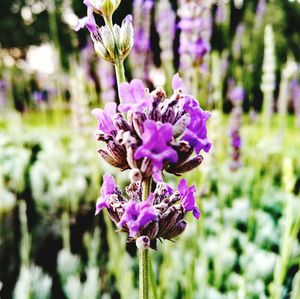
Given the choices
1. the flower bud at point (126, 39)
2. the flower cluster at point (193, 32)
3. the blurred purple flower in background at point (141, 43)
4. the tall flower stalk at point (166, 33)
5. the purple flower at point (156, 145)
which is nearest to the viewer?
the purple flower at point (156, 145)

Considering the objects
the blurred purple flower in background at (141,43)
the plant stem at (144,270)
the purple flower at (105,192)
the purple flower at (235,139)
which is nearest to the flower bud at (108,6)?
the purple flower at (105,192)

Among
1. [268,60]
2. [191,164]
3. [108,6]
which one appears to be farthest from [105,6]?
[268,60]

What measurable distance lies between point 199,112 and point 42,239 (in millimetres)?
1752

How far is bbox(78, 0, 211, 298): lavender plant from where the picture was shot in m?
0.66

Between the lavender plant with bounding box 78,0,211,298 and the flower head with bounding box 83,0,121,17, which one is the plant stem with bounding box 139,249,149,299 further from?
the flower head with bounding box 83,0,121,17

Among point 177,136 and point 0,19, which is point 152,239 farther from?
point 0,19

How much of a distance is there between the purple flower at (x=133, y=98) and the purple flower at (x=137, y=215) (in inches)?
5.7

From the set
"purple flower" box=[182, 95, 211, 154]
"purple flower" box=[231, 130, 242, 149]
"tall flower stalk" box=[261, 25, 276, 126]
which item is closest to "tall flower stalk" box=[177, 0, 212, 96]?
"tall flower stalk" box=[261, 25, 276, 126]

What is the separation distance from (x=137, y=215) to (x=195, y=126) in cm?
17

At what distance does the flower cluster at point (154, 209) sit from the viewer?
70 centimetres

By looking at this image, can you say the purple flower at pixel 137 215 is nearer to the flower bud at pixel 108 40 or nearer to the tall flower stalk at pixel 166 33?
the flower bud at pixel 108 40

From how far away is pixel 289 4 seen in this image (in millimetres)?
12016

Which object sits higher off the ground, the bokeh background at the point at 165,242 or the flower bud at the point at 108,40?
the flower bud at the point at 108,40

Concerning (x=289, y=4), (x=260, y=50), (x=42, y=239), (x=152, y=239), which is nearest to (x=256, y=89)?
(x=260, y=50)
